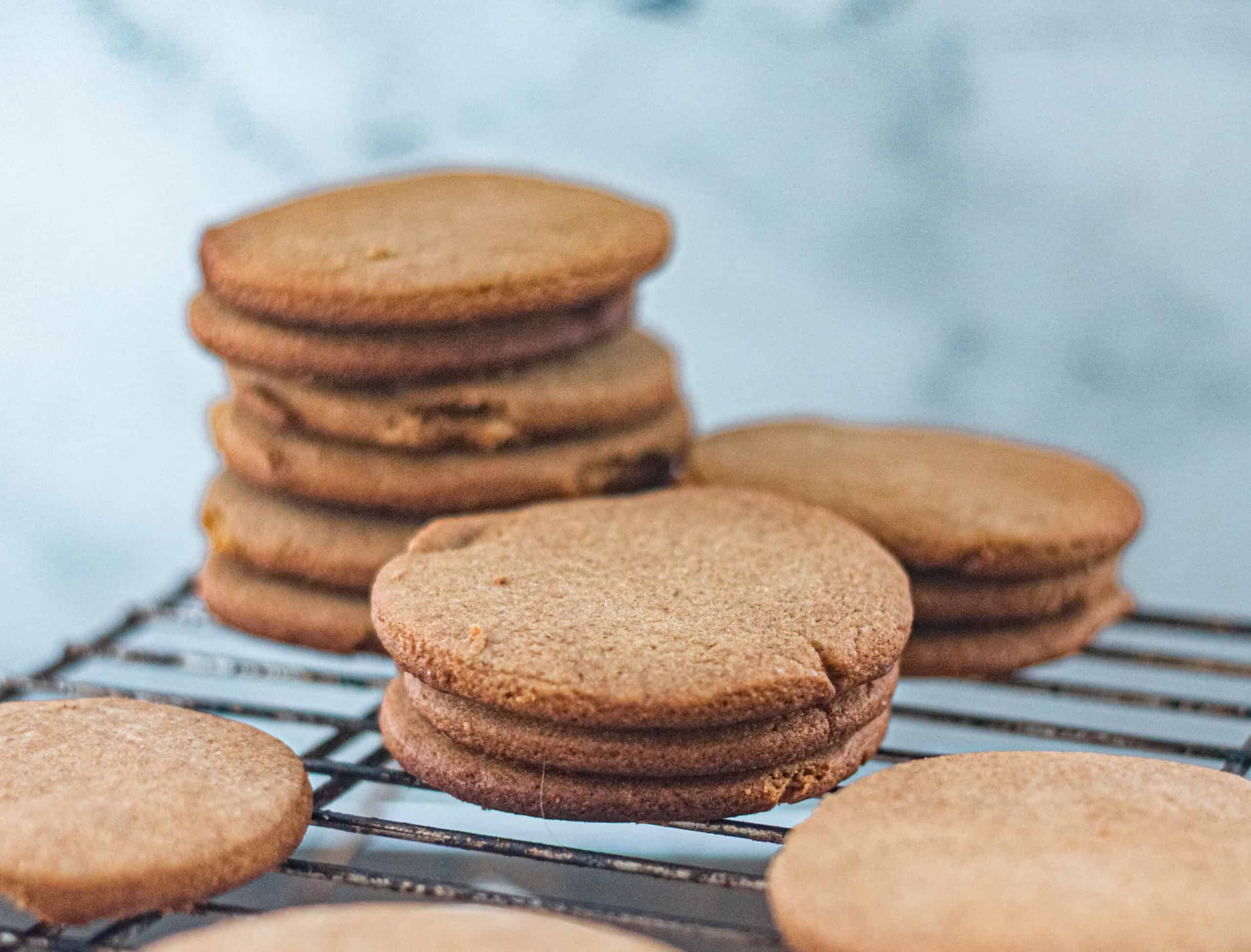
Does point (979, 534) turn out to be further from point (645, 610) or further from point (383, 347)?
point (383, 347)

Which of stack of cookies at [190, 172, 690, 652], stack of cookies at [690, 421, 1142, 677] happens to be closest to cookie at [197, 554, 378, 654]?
stack of cookies at [190, 172, 690, 652]

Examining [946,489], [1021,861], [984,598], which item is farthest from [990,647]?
[1021,861]

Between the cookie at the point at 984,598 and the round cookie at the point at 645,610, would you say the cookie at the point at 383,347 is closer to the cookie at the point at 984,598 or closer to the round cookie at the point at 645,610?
the round cookie at the point at 645,610

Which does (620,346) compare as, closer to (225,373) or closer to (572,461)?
(572,461)

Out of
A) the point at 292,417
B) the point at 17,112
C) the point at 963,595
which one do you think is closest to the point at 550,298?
the point at 292,417

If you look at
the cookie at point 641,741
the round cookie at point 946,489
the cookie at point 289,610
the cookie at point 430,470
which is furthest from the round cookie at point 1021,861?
the cookie at point 289,610
